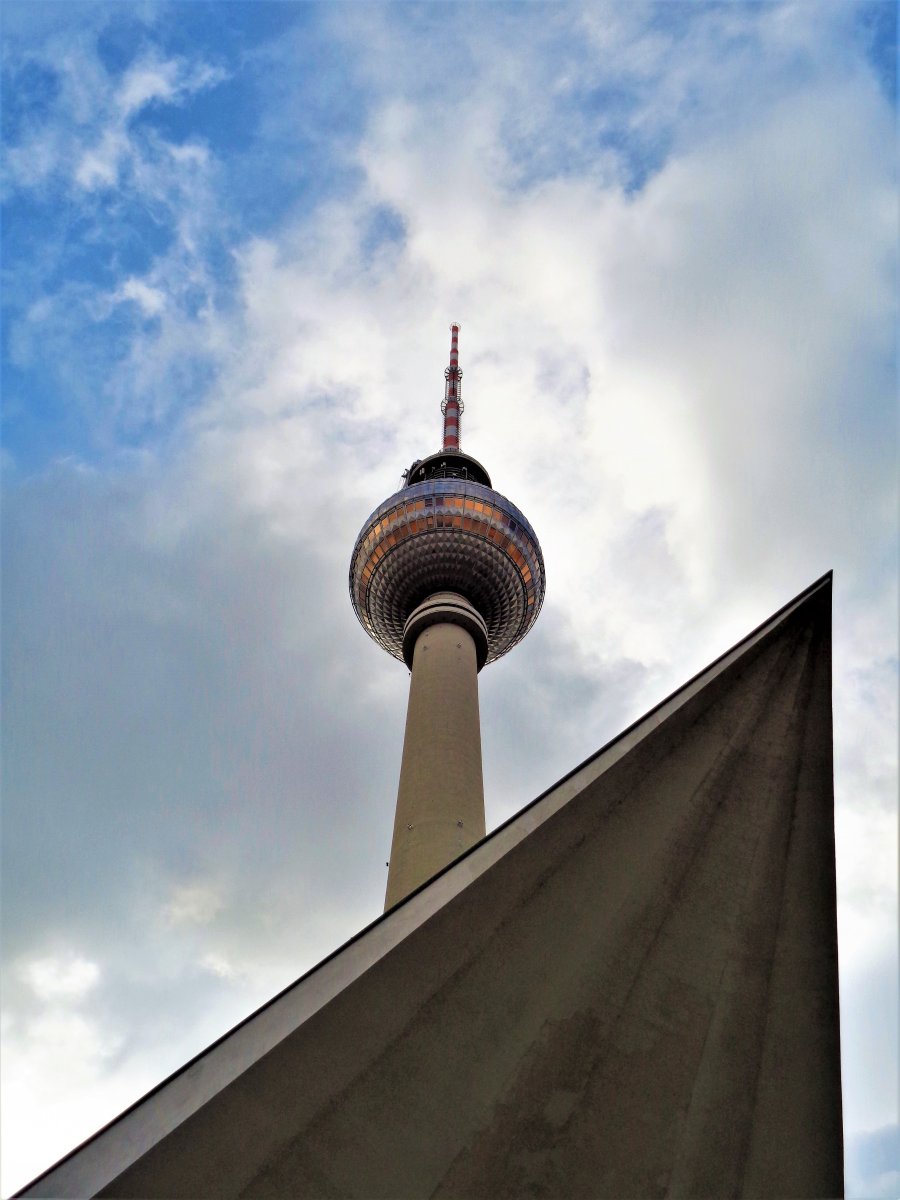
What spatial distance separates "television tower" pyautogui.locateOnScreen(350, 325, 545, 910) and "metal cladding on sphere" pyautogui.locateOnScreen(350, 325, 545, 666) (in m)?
0.06

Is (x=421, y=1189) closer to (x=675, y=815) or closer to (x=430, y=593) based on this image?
(x=675, y=815)

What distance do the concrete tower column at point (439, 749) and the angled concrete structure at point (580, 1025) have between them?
18.4 m

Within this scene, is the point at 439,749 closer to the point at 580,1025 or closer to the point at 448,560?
the point at 448,560

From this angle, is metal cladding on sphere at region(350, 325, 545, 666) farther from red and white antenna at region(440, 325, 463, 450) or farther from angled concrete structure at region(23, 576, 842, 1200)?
angled concrete structure at region(23, 576, 842, 1200)

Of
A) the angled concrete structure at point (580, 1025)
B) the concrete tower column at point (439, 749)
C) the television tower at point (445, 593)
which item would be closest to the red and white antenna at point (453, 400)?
the television tower at point (445, 593)

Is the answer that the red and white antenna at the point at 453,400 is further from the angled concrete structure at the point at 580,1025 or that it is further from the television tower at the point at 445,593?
the angled concrete structure at the point at 580,1025

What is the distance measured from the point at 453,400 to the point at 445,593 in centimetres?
2077

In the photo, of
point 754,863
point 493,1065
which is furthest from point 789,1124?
point 493,1065

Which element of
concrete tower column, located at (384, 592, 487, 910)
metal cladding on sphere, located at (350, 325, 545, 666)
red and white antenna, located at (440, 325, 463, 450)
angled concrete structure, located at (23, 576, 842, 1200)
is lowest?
angled concrete structure, located at (23, 576, 842, 1200)

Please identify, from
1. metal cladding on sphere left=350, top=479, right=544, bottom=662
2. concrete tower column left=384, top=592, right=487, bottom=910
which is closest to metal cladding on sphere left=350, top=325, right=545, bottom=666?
metal cladding on sphere left=350, top=479, right=544, bottom=662

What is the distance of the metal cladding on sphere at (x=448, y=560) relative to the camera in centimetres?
4322

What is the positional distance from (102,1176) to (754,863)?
8127mm

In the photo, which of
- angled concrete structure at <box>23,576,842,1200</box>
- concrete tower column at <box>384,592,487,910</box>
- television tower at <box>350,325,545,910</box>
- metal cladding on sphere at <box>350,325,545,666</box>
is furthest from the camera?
metal cladding on sphere at <box>350,325,545,666</box>

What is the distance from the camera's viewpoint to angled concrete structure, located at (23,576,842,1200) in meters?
7.75
